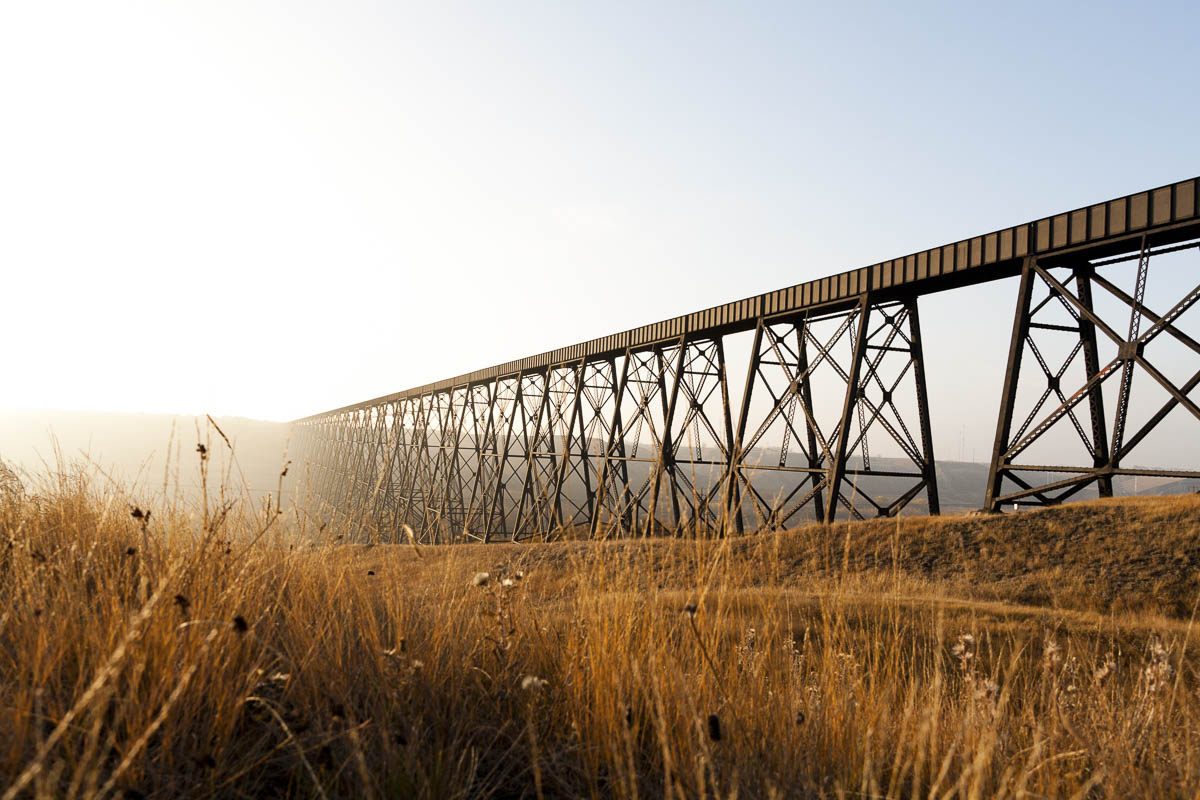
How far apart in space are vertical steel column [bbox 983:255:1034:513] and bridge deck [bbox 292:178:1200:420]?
0.40 m

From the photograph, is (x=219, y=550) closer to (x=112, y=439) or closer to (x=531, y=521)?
(x=531, y=521)

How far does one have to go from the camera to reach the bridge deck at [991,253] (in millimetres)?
8172

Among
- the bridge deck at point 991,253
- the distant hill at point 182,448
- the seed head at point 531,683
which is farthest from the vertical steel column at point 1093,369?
the distant hill at point 182,448

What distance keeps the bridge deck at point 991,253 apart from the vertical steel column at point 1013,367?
0.40m

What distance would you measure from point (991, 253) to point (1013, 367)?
1739 millimetres

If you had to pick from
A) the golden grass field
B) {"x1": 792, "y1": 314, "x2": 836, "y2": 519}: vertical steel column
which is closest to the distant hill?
{"x1": 792, "y1": 314, "x2": 836, "y2": 519}: vertical steel column

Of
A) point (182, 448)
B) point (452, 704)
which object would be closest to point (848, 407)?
point (452, 704)

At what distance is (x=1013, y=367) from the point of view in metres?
9.47

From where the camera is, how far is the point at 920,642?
593 centimetres

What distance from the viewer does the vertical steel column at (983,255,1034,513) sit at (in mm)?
9383

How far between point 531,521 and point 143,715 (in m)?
19.1

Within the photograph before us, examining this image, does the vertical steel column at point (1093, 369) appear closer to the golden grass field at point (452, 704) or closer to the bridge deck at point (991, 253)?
the bridge deck at point (991, 253)

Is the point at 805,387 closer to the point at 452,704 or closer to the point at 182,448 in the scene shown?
the point at 452,704

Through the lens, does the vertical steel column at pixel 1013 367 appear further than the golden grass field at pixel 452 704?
Yes
